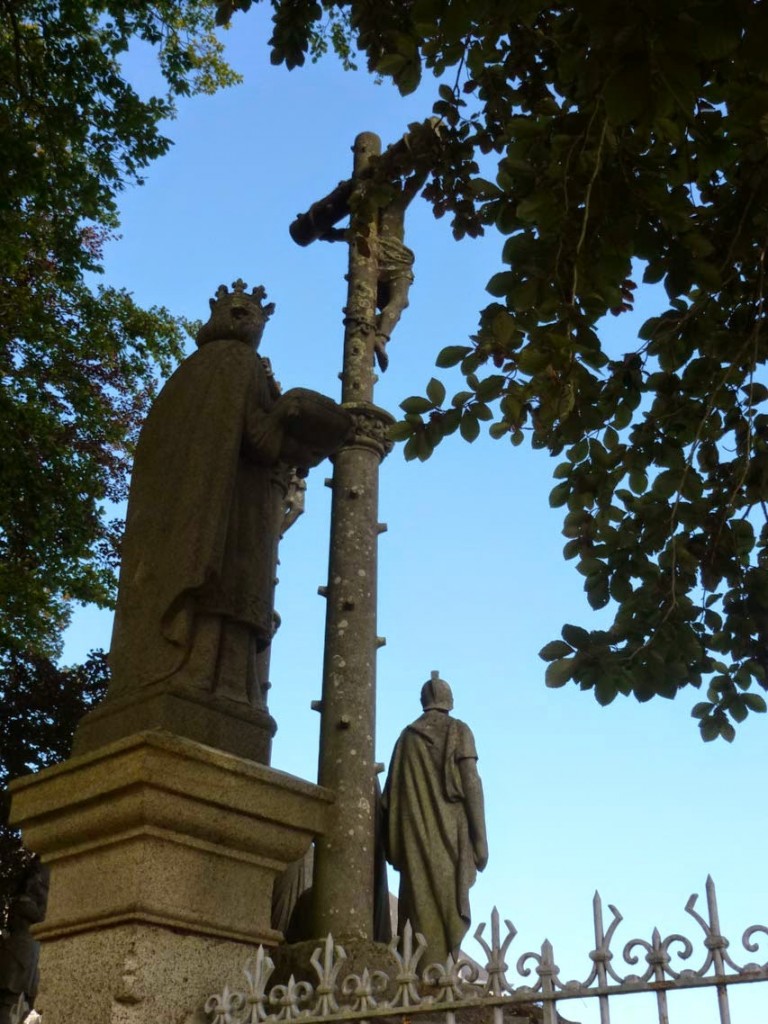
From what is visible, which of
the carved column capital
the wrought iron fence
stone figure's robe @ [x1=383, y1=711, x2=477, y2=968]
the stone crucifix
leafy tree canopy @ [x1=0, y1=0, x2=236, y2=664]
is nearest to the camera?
the wrought iron fence

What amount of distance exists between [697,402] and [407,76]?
1606 millimetres

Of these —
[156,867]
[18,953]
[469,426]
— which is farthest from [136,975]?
[18,953]

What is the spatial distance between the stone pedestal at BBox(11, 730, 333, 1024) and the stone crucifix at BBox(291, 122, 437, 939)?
5.79ft

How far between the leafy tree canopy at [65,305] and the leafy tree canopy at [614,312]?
5783mm

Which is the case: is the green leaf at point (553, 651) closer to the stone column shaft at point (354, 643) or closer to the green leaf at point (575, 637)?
the green leaf at point (575, 637)

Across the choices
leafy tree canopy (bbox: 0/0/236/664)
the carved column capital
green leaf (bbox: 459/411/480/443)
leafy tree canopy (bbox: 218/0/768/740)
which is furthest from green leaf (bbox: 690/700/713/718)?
leafy tree canopy (bbox: 0/0/236/664)

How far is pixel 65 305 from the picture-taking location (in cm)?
1334

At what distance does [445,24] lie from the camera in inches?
110

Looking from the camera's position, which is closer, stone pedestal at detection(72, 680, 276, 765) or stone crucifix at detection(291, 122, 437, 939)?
stone pedestal at detection(72, 680, 276, 765)

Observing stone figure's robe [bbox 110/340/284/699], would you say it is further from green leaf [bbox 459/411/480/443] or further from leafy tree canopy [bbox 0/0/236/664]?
leafy tree canopy [bbox 0/0/236/664]

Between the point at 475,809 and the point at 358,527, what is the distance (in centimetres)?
180

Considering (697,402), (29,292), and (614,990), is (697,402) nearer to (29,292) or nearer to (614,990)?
(614,990)

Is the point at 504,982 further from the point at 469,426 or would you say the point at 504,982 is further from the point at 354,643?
the point at 354,643

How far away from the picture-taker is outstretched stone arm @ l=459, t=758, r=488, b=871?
19.3 feet
